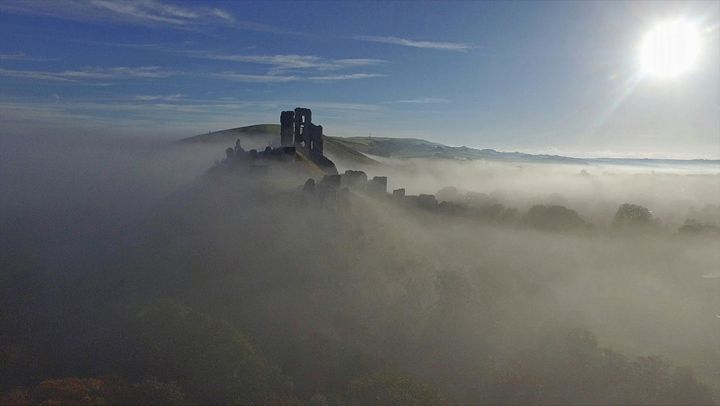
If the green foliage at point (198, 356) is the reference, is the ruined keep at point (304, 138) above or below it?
above

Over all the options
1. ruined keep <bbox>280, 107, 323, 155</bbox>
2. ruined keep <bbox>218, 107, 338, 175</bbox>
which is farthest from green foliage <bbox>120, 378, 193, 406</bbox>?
ruined keep <bbox>280, 107, 323, 155</bbox>

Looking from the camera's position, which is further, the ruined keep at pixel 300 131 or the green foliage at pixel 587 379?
the ruined keep at pixel 300 131

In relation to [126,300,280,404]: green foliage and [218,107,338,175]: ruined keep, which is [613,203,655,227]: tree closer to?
[218,107,338,175]: ruined keep

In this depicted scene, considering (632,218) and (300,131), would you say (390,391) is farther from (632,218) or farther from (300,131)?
(632,218)

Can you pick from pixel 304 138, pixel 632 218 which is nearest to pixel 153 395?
pixel 304 138

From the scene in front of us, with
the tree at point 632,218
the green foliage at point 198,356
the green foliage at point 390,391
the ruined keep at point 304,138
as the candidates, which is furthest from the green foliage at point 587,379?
the tree at point 632,218

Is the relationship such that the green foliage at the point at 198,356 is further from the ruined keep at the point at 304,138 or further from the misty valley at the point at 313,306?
the ruined keep at the point at 304,138
